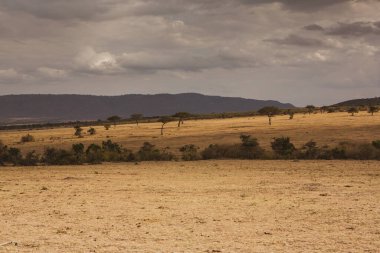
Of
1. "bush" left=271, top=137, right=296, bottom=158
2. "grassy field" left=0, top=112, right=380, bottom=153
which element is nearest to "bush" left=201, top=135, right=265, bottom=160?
"bush" left=271, top=137, right=296, bottom=158

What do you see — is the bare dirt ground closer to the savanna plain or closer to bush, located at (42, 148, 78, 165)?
the savanna plain

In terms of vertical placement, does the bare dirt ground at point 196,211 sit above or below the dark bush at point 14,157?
below

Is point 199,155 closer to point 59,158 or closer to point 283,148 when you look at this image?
point 283,148

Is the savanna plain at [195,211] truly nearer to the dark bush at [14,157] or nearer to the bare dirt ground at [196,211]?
the bare dirt ground at [196,211]

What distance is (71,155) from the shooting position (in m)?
37.2

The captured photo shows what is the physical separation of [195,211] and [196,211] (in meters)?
0.03

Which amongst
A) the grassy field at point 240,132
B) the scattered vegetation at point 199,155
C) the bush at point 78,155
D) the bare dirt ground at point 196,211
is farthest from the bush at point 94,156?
the grassy field at point 240,132

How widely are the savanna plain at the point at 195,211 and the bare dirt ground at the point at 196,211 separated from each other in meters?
0.03

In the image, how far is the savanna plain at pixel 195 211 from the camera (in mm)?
11695

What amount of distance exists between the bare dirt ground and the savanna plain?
0.03m

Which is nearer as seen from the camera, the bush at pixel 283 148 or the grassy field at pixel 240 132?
the bush at pixel 283 148

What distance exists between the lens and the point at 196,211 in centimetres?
1597

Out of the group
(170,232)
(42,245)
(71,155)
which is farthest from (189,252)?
(71,155)

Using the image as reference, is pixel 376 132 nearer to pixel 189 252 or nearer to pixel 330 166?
pixel 330 166
